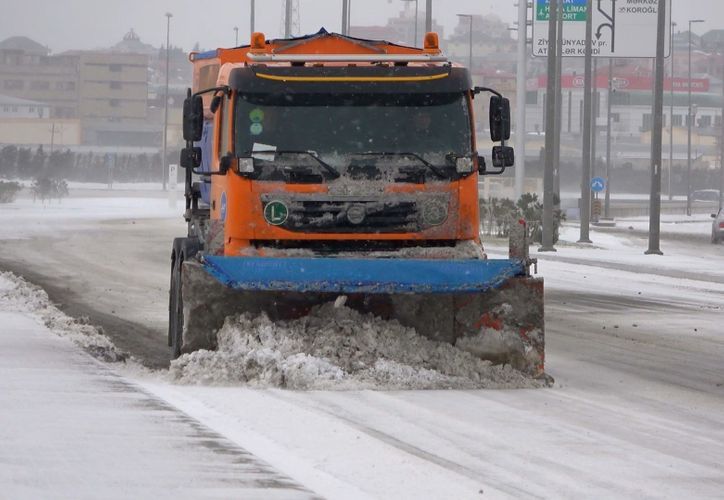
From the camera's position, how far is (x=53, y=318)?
53.7 ft

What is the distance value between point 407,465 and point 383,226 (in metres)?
4.21

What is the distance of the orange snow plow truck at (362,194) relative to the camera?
39.2 ft

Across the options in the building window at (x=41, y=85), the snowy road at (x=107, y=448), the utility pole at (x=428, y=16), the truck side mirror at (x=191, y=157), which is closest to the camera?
the snowy road at (x=107, y=448)

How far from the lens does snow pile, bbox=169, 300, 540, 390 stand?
11.4 metres

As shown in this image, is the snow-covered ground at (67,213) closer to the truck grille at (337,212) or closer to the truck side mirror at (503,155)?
the truck side mirror at (503,155)

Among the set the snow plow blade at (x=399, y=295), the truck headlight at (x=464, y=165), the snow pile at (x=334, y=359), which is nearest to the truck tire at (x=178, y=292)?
the snow plow blade at (x=399, y=295)

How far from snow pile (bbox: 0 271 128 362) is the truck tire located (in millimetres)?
526

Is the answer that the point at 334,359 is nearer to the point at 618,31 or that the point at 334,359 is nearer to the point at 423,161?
the point at 423,161

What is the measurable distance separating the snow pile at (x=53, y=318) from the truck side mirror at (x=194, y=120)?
1.99m

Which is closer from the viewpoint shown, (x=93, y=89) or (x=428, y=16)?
(x=428, y=16)

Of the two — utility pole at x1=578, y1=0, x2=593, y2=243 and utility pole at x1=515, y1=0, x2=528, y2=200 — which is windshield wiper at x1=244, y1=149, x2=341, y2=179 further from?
utility pole at x1=515, y1=0, x2=528, y2=200

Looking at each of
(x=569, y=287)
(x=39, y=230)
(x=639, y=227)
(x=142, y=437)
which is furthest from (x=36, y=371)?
(x=639, y=227)

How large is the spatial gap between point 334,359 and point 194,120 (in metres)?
Result: 2.58

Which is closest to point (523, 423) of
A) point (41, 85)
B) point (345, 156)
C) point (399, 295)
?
point (399, 295)
